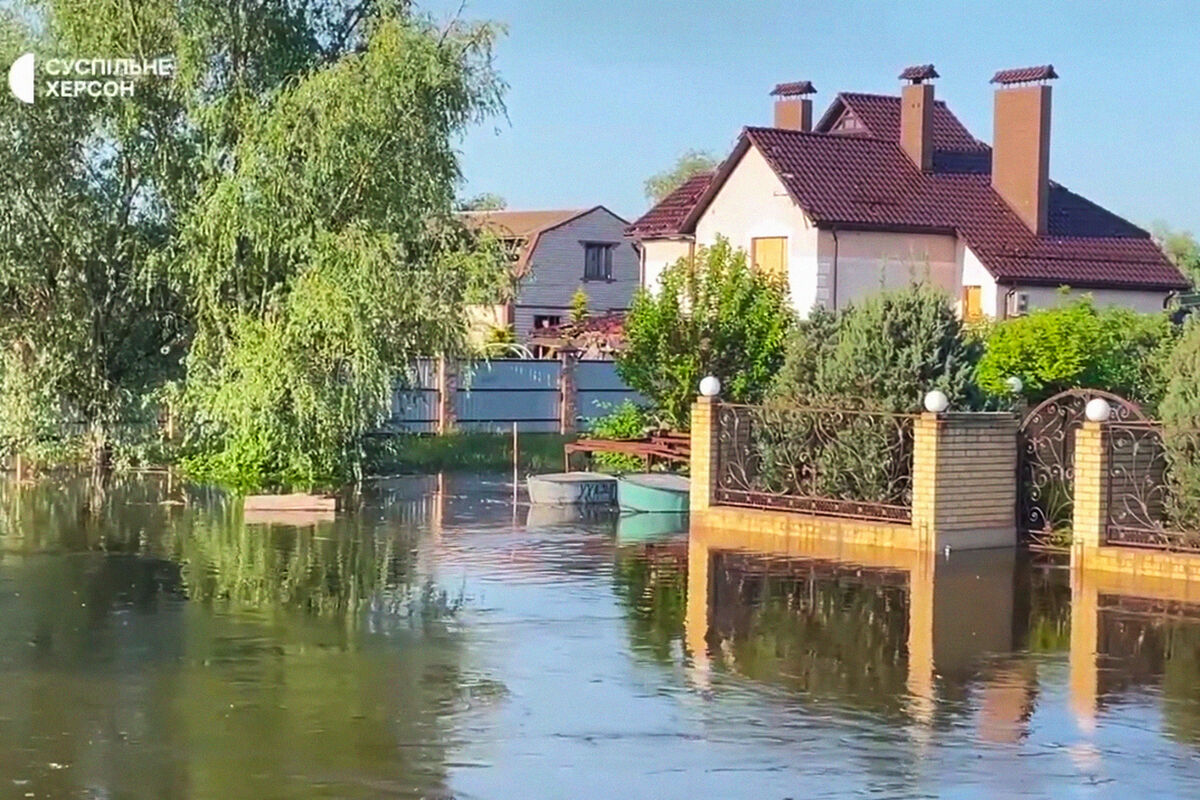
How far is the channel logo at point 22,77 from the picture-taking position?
77.2 ft

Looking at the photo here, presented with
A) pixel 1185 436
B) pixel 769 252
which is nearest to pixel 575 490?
pixel 1185 436

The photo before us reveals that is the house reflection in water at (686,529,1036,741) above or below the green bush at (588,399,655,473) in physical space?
below

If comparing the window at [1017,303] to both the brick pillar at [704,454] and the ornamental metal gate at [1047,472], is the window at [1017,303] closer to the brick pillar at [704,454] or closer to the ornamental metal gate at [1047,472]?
the brick pillar at [704,454]

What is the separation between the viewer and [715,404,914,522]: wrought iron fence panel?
760 inches

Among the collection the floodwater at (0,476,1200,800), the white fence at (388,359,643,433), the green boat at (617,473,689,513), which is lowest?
the floodwater at (0,476,1200,800)

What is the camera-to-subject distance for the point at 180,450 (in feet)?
86.7

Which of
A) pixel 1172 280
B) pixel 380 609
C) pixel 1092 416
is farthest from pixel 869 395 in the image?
pixel 1172 280

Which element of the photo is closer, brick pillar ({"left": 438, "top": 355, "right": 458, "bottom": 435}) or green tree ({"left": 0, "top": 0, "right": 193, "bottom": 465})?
green tree ({"left": 0, "top": 0, "right": 193, "bottom": 465})

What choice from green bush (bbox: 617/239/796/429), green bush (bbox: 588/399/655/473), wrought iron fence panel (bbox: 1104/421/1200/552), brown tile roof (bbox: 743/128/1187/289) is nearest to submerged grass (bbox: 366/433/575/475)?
green bush (bbox: 588/399/655/473)

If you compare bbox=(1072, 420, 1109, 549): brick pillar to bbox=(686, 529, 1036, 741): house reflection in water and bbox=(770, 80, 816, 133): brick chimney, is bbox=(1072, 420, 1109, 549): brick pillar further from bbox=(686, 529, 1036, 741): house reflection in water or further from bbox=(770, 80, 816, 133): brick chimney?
bbox=(770, 80, 816, 133): brick chimney

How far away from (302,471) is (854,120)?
24.4 meters

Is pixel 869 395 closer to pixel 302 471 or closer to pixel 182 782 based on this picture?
pixel 302 471

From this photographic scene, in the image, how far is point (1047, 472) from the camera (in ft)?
62.6

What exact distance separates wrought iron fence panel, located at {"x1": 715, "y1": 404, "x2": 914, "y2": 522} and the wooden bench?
169 inches
